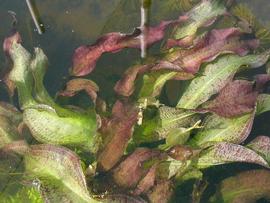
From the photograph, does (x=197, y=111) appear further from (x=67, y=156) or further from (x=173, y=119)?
(x=67, y=156)

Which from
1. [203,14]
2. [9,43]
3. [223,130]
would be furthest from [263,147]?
[9,43]

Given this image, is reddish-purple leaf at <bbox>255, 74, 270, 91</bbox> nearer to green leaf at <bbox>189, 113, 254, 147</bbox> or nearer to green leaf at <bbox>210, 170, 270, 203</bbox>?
green leaf at <bbox>189, 113, 254, 147</bbox>

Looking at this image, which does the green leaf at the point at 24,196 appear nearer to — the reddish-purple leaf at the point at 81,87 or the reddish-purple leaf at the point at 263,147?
the reddish-purple leaf at the point at 81,87

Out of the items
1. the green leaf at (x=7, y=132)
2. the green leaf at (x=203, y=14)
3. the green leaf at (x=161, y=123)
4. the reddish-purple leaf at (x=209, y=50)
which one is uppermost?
the green leaf at (x=203, y=14)

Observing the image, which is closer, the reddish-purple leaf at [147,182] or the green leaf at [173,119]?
the reddish-purple leaf at [147,182]

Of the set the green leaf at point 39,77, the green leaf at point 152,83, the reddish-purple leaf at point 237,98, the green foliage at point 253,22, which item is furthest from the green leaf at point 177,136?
the green foliage at point 253,22

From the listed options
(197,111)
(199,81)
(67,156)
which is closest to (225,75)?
(199,81)
